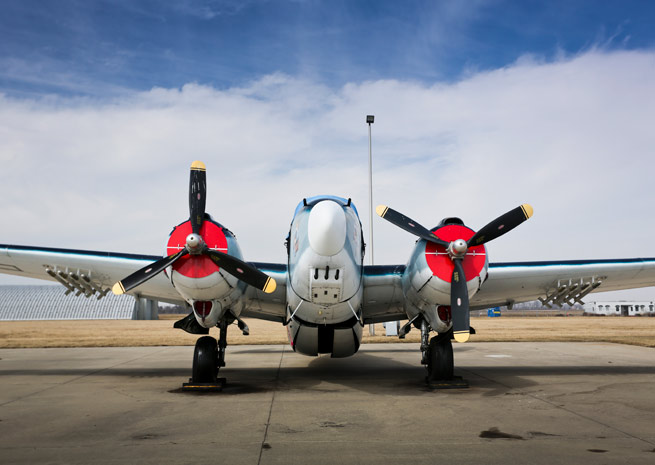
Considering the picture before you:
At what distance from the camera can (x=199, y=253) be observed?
10.3 m

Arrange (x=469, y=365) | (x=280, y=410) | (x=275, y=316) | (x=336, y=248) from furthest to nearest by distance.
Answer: (x=469, y=365) → (x=275, y=316) → (x=336, y=248) → (x=280, y=410)

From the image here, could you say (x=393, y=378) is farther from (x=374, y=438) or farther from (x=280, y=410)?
(x=374, y=438)

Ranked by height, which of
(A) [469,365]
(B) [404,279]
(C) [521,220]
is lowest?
(A) [469,365]

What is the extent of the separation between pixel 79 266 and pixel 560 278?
42.4 feet

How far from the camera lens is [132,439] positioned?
6.74 meters

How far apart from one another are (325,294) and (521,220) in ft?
16.2

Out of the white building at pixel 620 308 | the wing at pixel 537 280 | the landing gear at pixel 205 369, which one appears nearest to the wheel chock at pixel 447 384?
the wing at pixel 537 280

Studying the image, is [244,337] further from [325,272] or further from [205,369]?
[325,272]

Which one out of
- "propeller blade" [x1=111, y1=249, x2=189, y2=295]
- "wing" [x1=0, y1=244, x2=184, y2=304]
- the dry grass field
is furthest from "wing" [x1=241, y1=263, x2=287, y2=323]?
the dry grass field

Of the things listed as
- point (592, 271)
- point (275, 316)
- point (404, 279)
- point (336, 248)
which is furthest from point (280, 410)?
point (592, 271)

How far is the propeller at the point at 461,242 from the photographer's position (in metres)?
10.6

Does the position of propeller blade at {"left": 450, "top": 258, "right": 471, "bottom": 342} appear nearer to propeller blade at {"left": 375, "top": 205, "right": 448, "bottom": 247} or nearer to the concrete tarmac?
propeller blade at {"left": 375, "top": 205, "right": 448, "bottom": 247}

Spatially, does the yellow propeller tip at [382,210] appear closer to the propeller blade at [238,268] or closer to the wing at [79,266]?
the propeller blade at [238,268]

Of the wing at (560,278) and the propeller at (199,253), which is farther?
the wing at (560,278)
